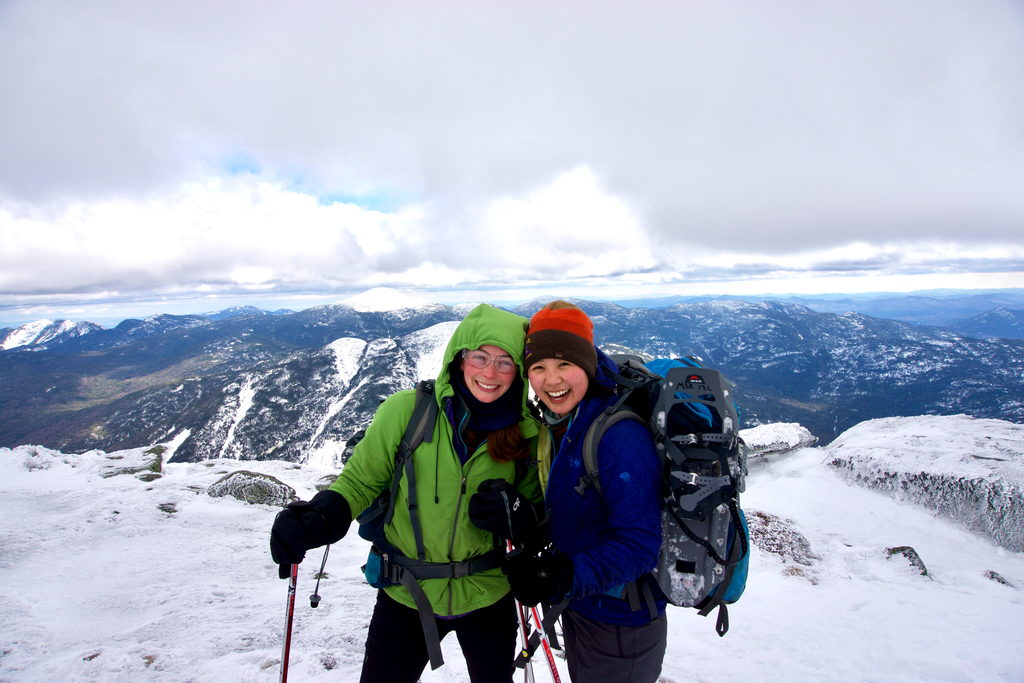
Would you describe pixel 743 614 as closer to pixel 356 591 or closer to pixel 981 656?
pixel 981 656

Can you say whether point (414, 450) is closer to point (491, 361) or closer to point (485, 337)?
point (491, 361)

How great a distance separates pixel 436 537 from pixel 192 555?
1382 centimetres

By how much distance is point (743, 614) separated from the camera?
12445mm

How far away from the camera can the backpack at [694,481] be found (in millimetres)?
4391

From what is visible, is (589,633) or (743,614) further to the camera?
(743,614)

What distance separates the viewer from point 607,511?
4.56 metres

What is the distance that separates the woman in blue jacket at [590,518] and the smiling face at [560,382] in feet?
0.04

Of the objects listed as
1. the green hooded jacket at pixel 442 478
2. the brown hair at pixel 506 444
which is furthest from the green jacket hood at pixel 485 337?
the brown hair at pixel 506 444

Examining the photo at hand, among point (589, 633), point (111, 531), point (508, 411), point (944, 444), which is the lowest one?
point (944, 444)

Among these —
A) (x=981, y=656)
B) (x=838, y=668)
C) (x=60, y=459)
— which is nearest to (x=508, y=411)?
(x=838, y=668)

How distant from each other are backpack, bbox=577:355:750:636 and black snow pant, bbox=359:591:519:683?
6.07ft

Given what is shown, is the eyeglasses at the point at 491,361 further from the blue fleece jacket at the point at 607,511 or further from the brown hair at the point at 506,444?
the blue fleece jacket at the point at 607,511

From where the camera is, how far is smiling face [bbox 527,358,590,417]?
4719 mm

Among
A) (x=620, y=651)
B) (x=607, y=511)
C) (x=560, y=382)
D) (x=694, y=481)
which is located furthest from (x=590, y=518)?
(x=620, y=651)
